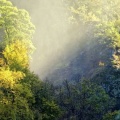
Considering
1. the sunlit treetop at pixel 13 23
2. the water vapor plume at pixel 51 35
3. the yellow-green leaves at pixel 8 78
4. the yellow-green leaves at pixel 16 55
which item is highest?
the water vapor plume at pixel 51 35

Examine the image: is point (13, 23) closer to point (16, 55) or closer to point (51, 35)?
point (16, 55)

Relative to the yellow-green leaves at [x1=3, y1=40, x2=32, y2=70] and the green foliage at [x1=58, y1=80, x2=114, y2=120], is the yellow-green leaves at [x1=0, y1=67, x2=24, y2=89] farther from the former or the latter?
the green foliage at [x1=58, y1=80, x2=114, y2=120]

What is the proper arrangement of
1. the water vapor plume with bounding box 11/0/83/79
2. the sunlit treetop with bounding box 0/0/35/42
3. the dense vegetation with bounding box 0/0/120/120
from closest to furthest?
the dense vegetation with bounding box 0/0/120/120
the sunlit treetop with bounding box 0/0/35/42
the water vapor plume with bounding box 11/0/83/79

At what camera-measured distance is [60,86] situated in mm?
72375

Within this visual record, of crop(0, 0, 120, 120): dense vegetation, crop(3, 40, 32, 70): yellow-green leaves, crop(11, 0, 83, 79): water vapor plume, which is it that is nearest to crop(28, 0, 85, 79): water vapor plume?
crop(11, 0, 83, 79): water vapor plume

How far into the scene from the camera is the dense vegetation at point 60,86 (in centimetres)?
4934

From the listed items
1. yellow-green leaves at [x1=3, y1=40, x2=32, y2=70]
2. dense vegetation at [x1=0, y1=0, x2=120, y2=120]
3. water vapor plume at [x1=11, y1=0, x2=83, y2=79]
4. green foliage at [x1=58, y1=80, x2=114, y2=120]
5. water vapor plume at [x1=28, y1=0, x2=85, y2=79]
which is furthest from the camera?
water vapor plume at [x1=28, y1=0, x2=85, y2=79]

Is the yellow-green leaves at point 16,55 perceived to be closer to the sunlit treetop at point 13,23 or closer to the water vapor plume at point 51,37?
the sunlit treetop at point 13,23

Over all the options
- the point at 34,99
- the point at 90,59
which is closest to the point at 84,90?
the point at 34,99

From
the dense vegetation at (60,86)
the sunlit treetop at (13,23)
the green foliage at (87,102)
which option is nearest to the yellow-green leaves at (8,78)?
the dense vegetation at (60,86)

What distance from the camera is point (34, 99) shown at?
5256 centimetres

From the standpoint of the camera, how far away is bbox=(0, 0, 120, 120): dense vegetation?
4934 centimetres

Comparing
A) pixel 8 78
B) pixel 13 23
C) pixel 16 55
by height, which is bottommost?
pixel 8 78

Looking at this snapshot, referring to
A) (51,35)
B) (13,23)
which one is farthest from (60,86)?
(51,35)
